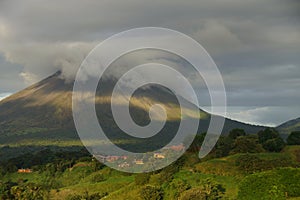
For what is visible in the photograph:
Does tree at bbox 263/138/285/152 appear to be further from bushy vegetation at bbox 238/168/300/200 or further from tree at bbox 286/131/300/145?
bushy vegetation at bbox 238/168/300/200

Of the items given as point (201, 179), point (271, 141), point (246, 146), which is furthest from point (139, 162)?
point (201, 179)

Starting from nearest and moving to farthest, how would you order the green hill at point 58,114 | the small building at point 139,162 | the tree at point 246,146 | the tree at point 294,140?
the tree at point 246,146 → the tree at point 294,140 → the small building at point 139,162 → the green hill at point 58,114

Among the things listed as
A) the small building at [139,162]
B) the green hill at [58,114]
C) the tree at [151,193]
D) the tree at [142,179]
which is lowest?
the tree at [151,193]

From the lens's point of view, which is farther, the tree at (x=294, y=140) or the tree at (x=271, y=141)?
the tree at (x=294, y=140)

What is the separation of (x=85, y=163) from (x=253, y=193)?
3136 cm

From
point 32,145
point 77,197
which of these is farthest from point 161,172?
point 32,145

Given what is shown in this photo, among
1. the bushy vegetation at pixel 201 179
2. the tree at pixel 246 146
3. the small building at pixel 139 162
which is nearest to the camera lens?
the bushy vegetation at pixel 201 179

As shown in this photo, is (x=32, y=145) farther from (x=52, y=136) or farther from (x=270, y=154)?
(x=270, y=154)

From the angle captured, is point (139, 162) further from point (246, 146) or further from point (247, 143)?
point (246, 146)

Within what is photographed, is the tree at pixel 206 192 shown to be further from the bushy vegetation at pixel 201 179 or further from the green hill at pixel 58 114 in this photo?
the green hill at pixel 58 114

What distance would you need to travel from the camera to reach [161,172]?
132ft

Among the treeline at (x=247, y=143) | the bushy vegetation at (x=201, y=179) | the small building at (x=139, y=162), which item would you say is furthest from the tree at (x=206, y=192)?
the small building at (x=139, y=162)

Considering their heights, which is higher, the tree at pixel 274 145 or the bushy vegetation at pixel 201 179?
the tree at pixel 274 145

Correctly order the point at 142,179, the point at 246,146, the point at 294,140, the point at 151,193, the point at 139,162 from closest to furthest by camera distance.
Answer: the point at 151,193, the point at 142,179, the point at 246,146, the point at 294,140, the point at 139,162
